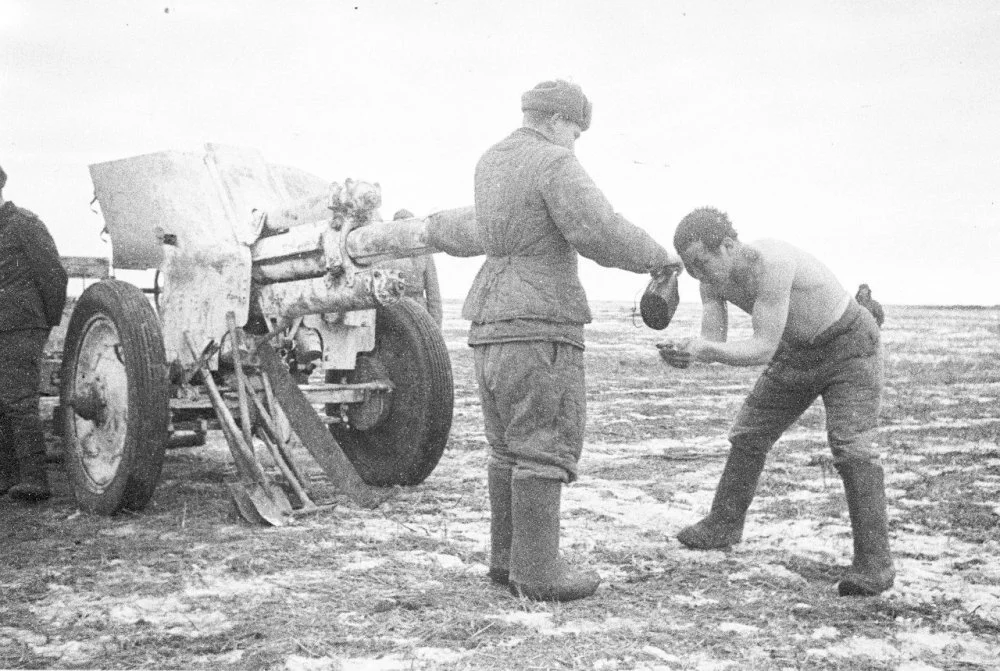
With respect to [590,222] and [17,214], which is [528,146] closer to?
[590,222]

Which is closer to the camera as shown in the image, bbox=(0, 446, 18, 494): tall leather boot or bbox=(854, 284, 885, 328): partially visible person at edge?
bbox=(0, 446, 18, 494): tall leather boot

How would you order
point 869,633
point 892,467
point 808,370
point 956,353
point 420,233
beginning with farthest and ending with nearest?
point 956,353
point 892,467
point 420,233
point 808,370
point 869,633

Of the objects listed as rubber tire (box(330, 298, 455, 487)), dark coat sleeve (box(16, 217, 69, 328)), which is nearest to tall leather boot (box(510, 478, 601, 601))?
rubber tire (box(330, 298, 455, 487))

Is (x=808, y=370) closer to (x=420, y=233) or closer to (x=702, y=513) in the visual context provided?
(x=702, y=513)

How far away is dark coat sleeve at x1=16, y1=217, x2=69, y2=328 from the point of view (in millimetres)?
5969

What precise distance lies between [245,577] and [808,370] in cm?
240

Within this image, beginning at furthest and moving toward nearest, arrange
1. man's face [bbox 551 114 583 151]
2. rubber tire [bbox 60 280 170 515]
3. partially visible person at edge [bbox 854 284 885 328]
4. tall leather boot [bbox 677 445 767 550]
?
partially visible person at edge [bbox 854 284 885 328], rubber tire [bbox 60 280 170 515], tall leather boot [bbox 677 445 767 550], man's face [bbox 551 114 583 151]

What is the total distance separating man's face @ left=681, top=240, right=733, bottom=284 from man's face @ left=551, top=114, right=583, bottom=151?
0.61 metres

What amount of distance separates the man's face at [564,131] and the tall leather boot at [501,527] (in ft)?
4.12

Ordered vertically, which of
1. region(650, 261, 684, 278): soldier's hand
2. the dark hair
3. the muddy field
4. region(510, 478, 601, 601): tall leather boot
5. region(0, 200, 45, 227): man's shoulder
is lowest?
the muddy field

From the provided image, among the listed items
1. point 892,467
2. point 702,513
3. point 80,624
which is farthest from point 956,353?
point 80,624

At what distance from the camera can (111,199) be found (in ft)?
20.6

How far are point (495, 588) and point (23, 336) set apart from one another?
341 centimetres

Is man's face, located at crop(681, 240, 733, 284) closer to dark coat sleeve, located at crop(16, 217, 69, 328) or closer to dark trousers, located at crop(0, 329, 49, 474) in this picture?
dark coat sleeve, located at crop(16, 217, 69, 328)
